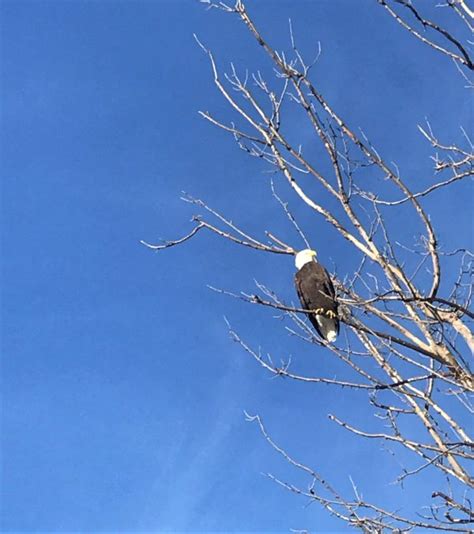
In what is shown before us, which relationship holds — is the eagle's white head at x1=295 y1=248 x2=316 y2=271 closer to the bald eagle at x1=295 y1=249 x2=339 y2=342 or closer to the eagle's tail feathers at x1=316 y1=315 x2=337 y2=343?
the bald eagle at x1=295 y1=249 x2=339 y2=342

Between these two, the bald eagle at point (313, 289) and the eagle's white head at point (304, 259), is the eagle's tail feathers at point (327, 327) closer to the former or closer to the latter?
the bald eagle at point (313, 289)

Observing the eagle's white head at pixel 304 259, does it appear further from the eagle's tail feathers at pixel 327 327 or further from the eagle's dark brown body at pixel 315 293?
the eagle's tail feathers at pixel 327 327

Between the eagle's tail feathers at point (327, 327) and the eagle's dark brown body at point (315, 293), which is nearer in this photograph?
the eagle's dark brown body at point (315, 293)

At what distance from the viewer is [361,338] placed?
3.09 metres

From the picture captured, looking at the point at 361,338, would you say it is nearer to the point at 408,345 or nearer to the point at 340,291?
the point at 340,291

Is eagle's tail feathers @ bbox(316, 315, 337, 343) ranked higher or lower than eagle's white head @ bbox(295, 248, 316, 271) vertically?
lower

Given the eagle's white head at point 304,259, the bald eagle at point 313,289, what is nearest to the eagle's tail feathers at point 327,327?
the bald eagle at point 313,289


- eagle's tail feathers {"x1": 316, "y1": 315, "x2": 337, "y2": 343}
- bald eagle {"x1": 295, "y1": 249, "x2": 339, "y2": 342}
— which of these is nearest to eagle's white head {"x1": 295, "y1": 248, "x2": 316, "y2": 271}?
bald eagle {"x1": 295, "y1": 249, "x2": 339, "y2": 342}

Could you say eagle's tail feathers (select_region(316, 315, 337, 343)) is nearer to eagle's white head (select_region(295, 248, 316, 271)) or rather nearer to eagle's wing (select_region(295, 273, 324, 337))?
eagle's wing (select_region(295, 273, 324, 337))

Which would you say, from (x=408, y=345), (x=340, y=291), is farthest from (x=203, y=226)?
(x=408, y=345)

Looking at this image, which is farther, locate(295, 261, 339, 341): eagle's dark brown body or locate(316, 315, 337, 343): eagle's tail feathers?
locate(316, 315, 337, 343): eagle's tail feathers

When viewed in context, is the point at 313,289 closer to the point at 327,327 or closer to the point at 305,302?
the point at 305,302

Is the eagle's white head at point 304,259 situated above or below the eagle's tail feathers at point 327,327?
above

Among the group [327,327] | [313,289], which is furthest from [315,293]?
[327,327]
